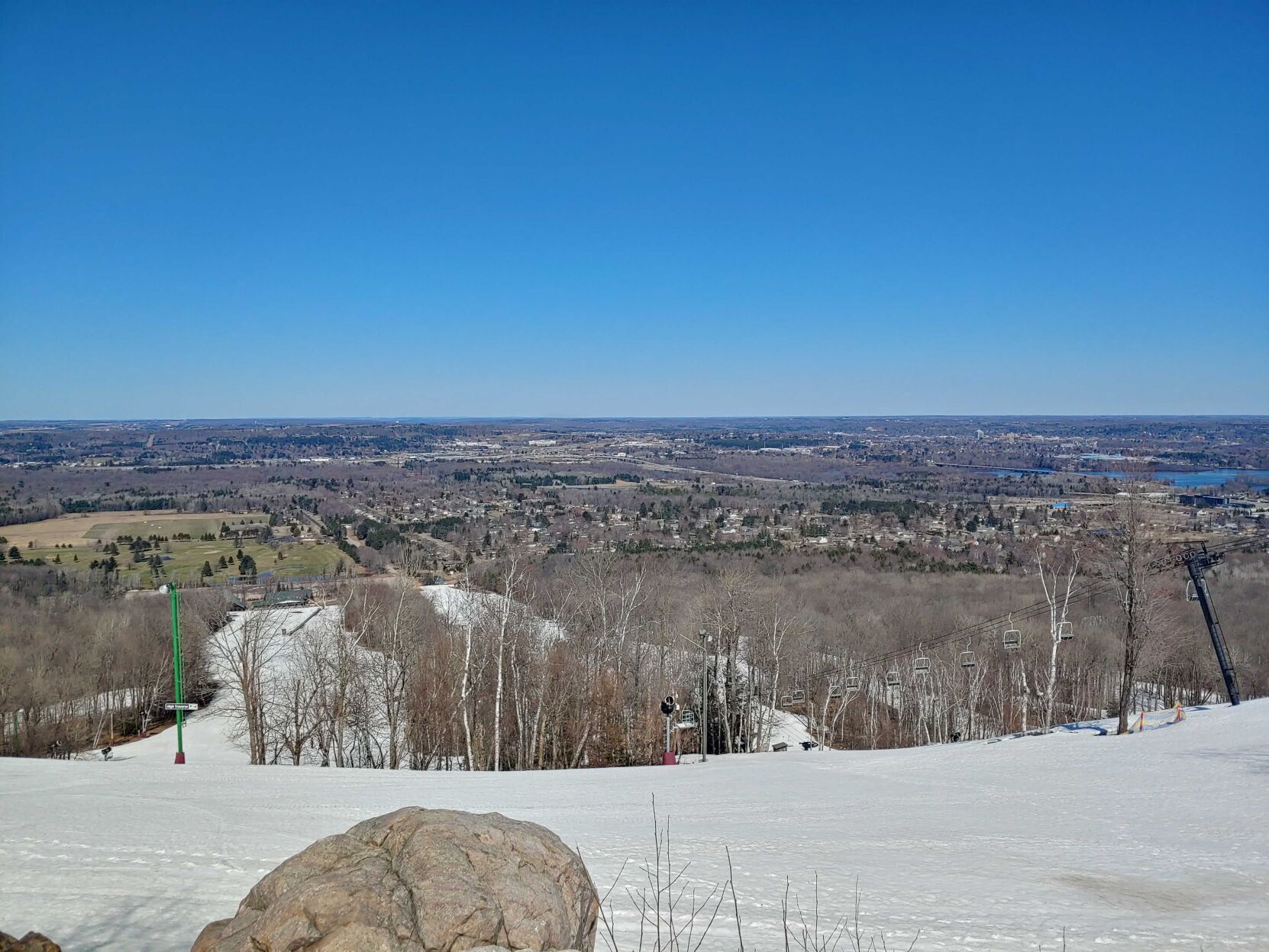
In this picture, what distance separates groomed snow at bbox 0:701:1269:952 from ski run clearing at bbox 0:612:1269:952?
0.17 feet

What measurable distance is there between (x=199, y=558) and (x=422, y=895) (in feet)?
240

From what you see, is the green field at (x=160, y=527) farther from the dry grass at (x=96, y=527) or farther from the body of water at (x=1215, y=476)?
the body of water at (x=1215, y=476)

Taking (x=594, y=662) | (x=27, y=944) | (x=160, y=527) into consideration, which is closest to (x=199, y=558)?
(x=160, y=527)

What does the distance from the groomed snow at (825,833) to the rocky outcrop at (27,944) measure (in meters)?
2.06

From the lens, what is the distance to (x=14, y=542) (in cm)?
7006

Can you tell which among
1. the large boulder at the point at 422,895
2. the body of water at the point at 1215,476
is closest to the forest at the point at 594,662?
the large boulder at the point at 422,895

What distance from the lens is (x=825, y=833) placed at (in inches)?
524

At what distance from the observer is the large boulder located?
15.7ft

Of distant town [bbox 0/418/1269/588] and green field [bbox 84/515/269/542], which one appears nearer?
distant town [bbox 0/418/1269/588]

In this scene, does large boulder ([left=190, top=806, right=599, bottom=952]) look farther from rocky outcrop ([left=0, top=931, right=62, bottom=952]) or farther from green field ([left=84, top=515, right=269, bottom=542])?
green field ([left=84, top=515, right=269, bottom=542])

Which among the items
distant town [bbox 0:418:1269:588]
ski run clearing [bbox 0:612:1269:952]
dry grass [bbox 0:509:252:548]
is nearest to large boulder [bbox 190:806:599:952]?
ski run clearing [bbox 0:612:1269:952]

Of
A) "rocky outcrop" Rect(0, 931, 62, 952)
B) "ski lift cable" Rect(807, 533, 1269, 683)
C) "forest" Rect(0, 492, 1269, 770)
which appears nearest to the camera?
"rocky outcrop" Rect(0, 931, 62, 952)

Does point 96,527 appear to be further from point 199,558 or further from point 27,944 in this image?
point 27,944

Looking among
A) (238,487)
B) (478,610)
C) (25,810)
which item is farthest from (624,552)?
(238,487)
